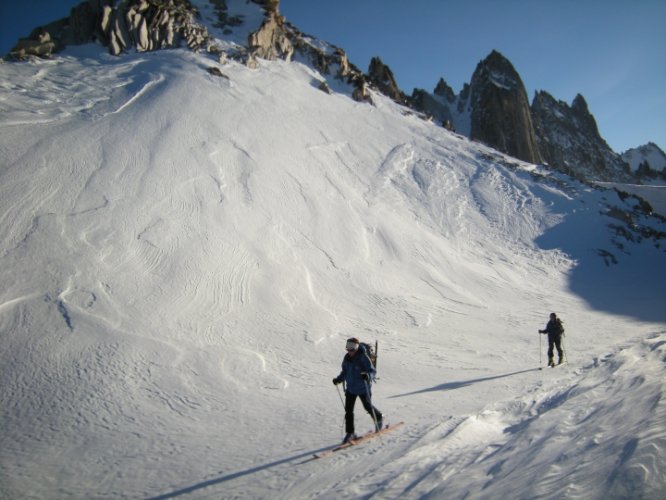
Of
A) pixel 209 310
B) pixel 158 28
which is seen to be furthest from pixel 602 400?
pixel 158 28

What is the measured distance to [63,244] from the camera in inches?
506

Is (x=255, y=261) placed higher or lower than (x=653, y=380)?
higher

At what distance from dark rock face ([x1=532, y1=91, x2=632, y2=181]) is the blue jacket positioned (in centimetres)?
7724

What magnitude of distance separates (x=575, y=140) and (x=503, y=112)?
36361 millimetres

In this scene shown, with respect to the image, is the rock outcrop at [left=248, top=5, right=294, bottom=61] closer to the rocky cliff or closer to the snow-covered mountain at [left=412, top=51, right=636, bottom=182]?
the rocky cliff

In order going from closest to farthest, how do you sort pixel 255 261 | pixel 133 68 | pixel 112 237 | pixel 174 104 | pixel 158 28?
1. pixel 112 237
2. pixel 255 261
3. pixel 174 104
4. pixel 133 68
5. pixel 158 28

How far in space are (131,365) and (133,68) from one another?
27.3 m

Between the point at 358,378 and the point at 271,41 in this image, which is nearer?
the point at 358,378

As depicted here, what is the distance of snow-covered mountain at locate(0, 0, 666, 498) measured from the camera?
5079 mm

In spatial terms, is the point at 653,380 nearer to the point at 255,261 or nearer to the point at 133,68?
the point at 255,261

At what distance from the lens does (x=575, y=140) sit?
84938mm

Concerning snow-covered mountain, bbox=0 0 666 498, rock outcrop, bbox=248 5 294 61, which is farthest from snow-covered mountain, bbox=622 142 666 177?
Result: rock outcrop, bbox=248 5 294 61

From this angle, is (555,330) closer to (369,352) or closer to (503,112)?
(369,352)

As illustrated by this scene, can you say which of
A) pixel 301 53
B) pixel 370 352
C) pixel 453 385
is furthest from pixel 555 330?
pixel 301 53
